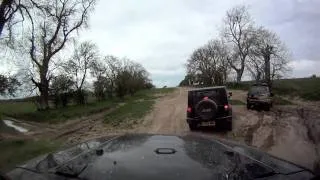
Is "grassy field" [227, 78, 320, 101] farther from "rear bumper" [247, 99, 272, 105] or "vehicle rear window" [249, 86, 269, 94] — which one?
"rear bumper" [247, 99, 272, 105]

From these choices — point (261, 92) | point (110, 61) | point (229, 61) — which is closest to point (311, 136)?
point (261, 92)

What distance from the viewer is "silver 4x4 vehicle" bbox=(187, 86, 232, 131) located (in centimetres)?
2223

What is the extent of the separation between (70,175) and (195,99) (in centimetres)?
1944

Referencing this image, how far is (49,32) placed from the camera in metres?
48.8

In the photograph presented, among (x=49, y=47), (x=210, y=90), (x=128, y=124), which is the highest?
(x=49, y=47)

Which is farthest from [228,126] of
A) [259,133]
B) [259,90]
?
[259,90]

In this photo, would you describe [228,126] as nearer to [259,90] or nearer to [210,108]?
[210,108]

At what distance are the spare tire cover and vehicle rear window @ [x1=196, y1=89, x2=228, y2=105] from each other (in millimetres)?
428

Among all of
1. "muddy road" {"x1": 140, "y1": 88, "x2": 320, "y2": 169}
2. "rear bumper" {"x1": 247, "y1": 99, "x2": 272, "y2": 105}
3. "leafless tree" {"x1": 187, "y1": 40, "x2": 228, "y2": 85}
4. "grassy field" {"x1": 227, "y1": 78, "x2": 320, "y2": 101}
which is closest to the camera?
"muddy road" {"x1": 140, "y1": 88, "x2": 320, "y2": 169}

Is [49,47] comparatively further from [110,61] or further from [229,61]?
[229,61]

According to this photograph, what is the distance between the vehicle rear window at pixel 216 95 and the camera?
22459 mm

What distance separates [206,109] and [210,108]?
7.9 inches

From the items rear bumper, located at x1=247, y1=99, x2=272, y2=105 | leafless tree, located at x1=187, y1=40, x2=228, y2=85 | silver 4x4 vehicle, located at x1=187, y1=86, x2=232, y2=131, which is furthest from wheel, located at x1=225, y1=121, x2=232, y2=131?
leafless tree, located at x1=187, y1=40, x2=228, y2=85

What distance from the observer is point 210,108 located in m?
22.2
